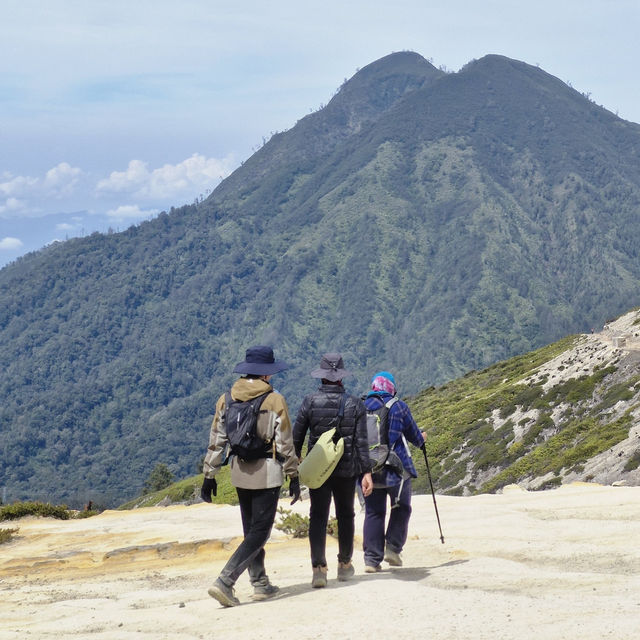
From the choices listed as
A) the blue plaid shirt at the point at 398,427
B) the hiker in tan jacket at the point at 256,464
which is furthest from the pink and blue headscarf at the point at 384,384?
the hiker in tan jacket at the point at 256,464

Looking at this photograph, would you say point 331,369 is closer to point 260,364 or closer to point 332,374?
point 332,374

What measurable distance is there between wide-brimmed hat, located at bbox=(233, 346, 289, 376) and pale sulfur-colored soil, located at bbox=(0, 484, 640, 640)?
2.67m

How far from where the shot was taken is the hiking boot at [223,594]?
1105 cm

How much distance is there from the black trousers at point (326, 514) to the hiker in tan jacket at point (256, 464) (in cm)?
61

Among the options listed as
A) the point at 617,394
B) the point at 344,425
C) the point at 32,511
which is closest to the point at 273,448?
the point at 344,425

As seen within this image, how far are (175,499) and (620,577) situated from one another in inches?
4837

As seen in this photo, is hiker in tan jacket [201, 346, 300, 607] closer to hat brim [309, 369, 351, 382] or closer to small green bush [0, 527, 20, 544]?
hat brim [309, 369, 351, 382]

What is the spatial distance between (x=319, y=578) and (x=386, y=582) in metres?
0.86

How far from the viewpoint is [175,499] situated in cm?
13050

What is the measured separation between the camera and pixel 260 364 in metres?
11.3

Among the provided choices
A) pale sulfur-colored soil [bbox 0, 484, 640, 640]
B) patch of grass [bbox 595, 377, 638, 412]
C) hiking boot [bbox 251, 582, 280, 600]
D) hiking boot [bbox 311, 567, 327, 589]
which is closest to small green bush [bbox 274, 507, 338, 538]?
pale sulfur-colored soil [bbox 0, 484, 640, 640]

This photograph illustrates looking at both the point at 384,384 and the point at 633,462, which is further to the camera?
the point at 633,462

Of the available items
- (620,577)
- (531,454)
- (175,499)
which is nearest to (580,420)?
(531,454)

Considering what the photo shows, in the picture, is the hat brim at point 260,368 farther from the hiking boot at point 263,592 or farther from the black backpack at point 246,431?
the hiking boot at point 263,592
